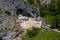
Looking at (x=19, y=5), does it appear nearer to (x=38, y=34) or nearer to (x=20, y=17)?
(x=20, y=17)

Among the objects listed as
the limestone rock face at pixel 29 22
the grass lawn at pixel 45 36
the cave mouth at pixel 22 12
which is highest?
the cave mouth at pixel 22 12

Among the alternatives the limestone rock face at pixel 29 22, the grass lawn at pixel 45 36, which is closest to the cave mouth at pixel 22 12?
the limestone rock face at pixel 29 22

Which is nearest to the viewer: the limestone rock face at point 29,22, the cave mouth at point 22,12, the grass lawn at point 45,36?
the grass lawn at point 45,36

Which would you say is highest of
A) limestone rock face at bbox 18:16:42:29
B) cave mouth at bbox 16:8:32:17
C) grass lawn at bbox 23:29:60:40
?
cave mouth at bbox 16:8:32:17

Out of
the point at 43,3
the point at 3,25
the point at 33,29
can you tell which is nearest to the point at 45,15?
the point at 43,3

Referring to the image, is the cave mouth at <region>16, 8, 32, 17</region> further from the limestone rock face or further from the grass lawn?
the grass lawn

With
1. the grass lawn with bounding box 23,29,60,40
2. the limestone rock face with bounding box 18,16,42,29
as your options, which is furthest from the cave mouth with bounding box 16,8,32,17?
the grass lawn with bounding box 23,29,60,40

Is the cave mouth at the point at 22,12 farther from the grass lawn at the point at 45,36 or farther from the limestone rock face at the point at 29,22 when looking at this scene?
the grass lawn at the point at 45,36

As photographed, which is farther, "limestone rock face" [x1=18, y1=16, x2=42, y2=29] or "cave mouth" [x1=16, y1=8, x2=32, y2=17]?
"cave mouth" [x1=16, y1=8, x2=32, y2=17]

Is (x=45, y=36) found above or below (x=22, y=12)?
below

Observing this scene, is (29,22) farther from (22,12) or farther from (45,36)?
(45,36)

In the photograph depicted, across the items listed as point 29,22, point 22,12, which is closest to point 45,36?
point 29,22
